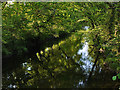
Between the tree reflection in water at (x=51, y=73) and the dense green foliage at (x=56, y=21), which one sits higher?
the dense green foliage at (x=56, y=21)

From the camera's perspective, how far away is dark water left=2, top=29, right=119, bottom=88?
8.80 metres

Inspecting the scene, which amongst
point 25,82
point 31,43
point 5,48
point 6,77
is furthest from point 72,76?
point 31,43

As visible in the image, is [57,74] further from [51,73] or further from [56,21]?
[56,21]

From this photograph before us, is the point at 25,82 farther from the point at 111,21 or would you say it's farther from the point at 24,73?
the point at 111,21

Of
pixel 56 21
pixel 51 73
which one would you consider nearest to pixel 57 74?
pixel 51 73

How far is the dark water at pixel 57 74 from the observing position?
28.9ft

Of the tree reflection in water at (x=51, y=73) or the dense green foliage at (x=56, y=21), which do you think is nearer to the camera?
the tree reflection in water at (x=51, y=73)

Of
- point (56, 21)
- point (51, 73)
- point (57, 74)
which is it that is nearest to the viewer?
point (57, 74)

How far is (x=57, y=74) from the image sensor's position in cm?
1038

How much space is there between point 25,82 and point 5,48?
11.7ft

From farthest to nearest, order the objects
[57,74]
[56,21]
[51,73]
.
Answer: [56,21], [51,73], [57,74]

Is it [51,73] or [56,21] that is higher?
[56,21]

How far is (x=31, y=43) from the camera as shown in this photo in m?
16.2

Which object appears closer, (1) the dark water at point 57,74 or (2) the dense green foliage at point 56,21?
(1) the dark water at point 57,74
